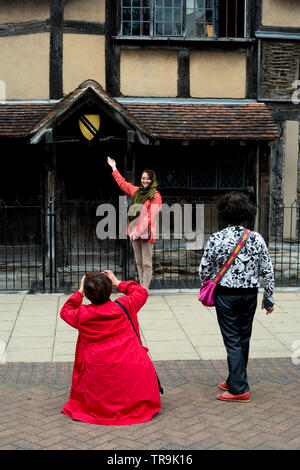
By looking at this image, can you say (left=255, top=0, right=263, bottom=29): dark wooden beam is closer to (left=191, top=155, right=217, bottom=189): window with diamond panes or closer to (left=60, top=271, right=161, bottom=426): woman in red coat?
(left=191, top=155, right=217, bottom=189): window with diamond panes

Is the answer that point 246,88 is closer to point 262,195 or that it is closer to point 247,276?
point 262,195

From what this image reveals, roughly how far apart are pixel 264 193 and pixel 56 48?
4.26m

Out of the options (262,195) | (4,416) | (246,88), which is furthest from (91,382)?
(246,88)

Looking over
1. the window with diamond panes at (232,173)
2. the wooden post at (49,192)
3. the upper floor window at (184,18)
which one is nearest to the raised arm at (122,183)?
the wooden post at (49,192)

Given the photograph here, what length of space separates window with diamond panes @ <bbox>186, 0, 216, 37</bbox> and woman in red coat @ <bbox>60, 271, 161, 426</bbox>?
297 inches

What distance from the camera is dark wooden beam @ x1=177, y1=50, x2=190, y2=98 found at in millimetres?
11250

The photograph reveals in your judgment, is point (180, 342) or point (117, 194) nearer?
point (180, 342)

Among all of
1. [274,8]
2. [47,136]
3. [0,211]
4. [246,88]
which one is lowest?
[0,211]

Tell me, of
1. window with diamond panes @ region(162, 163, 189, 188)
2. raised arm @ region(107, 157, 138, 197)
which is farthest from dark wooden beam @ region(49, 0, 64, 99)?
window with diamond panes @ region(162, 163, 189, 188)

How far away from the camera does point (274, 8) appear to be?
37.3 feet

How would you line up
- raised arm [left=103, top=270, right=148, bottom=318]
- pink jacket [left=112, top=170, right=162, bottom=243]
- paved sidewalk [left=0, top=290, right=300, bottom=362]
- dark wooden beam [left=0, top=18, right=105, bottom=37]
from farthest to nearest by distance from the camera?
dark wooden beam [left=0, top=18, right=105, bottom=37] < pink jacket [left=112, top=170, right=162, bottom=243] < paved sidewalk [left=0, top=290, right=300, bottom=362] < raised arm [left=103, top=270, right=148, bottom=318]

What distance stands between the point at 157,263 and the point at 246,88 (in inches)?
135

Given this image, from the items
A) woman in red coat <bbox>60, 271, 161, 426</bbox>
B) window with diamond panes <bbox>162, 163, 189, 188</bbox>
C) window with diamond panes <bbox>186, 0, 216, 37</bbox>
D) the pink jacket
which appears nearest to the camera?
woman in red coat <bbox>60, 271, 161, 426</bbox>
